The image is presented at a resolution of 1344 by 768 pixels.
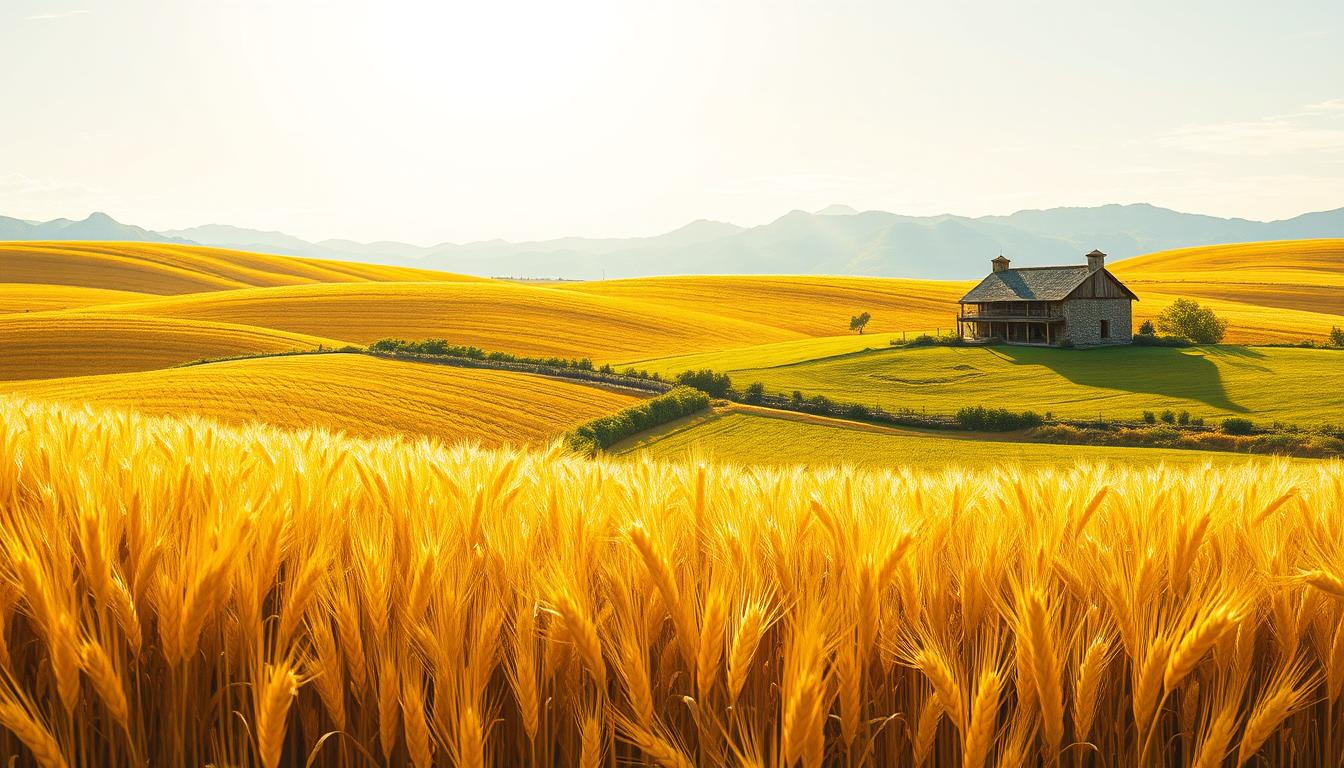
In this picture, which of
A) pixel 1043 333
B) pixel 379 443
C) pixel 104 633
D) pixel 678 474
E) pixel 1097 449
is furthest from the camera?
pixel 1043 333

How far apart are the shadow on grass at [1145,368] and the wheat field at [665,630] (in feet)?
168

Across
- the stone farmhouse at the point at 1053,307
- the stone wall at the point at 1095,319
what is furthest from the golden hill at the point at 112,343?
the stone wall at the point at 1095,319

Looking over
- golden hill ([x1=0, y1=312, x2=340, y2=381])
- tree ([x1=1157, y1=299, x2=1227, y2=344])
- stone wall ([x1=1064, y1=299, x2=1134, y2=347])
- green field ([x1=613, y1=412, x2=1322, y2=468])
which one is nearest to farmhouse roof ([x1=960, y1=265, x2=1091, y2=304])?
stone wall ([x1=1064, y1=299, x2=1134, y2=347])

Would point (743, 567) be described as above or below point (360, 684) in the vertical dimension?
above

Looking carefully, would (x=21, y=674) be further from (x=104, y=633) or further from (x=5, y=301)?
(x=5, y=301)

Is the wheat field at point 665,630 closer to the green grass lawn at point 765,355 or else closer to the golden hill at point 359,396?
the golden hill at point 359,396

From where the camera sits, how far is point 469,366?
48250 millimetres

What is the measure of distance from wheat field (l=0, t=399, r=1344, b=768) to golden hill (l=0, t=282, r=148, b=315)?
3324 inches

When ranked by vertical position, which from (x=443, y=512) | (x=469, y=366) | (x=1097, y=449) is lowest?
(x=1097, y=449)

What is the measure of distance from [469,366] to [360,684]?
47.4 meters

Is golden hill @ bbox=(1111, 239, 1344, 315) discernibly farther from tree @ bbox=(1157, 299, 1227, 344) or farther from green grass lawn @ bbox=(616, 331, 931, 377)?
green grass lawn @ bbox=(616, 331, 931, 377)

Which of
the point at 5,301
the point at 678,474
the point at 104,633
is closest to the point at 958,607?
the point at 678,474

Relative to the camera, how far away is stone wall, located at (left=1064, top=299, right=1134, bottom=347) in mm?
64875

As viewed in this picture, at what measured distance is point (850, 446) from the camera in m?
37.0
